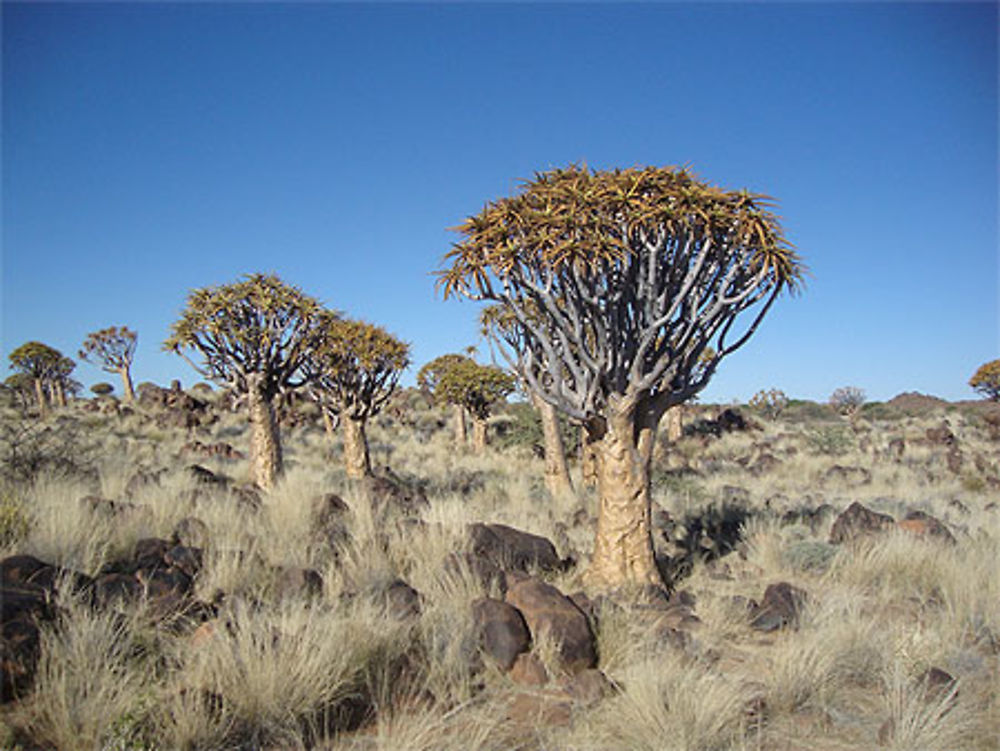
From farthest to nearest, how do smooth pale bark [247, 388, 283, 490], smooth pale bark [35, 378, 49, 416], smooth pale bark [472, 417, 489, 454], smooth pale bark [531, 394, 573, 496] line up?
smooth pale bark [35, 378, 49, 416] → smooth pale bark [472, 417, 489, 454] → smooth pale bark [531, 394, 573, 496] → smooth pale bark [247, 388, 283, 490]

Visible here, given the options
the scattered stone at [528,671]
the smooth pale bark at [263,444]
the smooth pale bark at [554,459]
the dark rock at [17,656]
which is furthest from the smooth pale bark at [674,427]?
the dark rock at [17,656]

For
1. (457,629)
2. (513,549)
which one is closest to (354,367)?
(513,549)

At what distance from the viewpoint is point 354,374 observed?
573 inches

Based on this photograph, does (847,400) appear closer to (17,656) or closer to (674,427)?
(674,427)

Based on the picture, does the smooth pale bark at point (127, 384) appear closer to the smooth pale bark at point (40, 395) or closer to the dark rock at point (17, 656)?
the smooth pale bark at point (40, 395)

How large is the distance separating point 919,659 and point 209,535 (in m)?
6.10

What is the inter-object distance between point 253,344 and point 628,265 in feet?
26.6

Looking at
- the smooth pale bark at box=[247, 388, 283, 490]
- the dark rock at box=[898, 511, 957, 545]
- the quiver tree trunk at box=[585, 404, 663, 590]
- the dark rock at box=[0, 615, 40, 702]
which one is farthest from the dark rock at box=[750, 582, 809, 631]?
the smooth pale bark at box=[247, 388, 283, 490]

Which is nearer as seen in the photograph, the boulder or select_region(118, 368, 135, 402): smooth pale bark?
the boulder

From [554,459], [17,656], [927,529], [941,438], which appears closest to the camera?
[17,656]

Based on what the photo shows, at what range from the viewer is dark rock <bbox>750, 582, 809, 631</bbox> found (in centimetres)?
532

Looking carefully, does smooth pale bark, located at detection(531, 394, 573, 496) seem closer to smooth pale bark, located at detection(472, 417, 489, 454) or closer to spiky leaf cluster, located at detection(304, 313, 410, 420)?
spiky leaf cluster, located at detection(304, 313, 410, 420)

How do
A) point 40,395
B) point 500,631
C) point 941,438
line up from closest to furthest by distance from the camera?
point 500,631 → point 941,438 → point 40,395

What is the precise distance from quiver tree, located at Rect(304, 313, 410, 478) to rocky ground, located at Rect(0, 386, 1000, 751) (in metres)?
4.74
